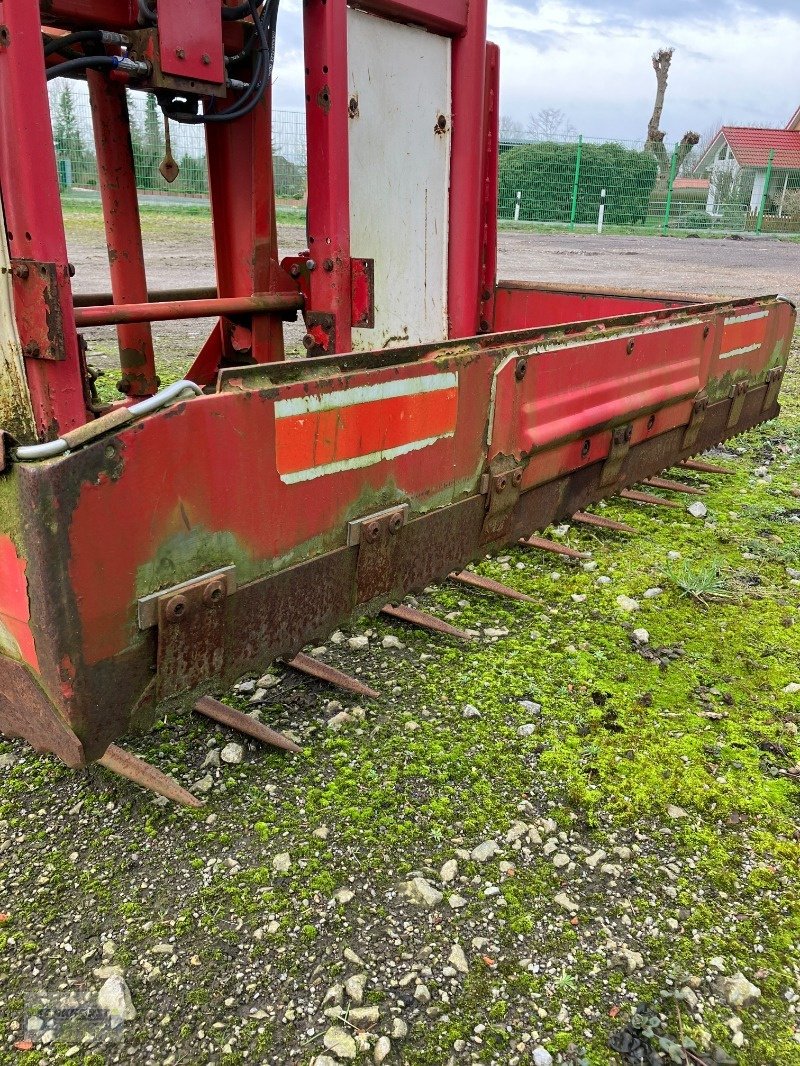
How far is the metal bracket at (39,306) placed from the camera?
181 centimetres

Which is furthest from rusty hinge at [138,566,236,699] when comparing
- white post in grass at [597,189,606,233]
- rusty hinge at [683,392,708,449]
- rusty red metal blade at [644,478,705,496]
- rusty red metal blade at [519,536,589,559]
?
white post in grass at [597,189,606,233]

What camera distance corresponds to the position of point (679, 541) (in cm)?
399

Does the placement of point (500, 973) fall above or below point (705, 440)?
below

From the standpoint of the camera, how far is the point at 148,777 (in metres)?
2.21

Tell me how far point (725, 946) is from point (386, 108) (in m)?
2.56

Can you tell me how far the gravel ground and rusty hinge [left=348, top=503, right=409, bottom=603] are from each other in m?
0.46

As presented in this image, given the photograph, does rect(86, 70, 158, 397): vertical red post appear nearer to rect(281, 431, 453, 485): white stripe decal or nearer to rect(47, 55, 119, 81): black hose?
rect(47, 55, 119, 81): black hose

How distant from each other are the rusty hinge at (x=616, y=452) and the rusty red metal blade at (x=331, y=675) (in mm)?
1300

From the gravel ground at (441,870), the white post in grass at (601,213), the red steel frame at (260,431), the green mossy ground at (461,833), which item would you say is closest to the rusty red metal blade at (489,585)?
the green mossy ground at (461,833)

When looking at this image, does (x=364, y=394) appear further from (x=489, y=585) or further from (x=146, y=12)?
(x=489, y=585)

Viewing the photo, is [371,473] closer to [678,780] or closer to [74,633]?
[74,633]

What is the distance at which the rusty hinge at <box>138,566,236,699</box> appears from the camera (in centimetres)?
180

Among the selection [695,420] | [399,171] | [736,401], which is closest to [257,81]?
[399,171]

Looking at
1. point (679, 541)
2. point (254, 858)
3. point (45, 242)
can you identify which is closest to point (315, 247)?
point (45, 242)
